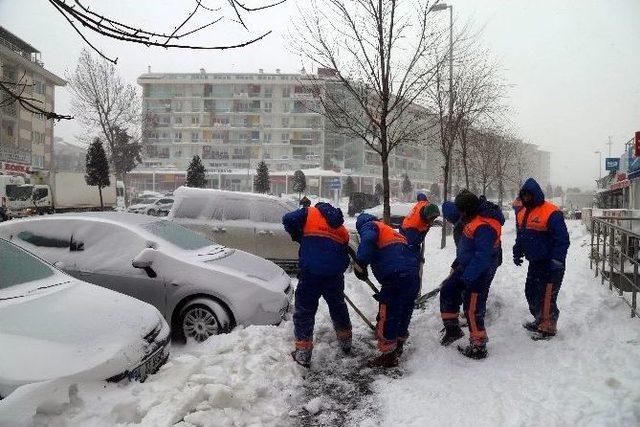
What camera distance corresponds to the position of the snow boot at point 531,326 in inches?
192

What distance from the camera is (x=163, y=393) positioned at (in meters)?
3.25

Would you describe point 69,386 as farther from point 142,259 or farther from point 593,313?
point 593,313

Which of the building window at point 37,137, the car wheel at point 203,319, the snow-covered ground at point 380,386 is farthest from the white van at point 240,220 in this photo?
the building window at point 37,137

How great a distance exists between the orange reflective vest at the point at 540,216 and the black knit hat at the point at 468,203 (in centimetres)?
81

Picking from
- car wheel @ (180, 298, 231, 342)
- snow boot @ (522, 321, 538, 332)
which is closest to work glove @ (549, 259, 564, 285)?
snow boot @ (522, 321, 538, 332)

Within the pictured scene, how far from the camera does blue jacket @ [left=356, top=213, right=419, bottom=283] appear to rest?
4355 millimetres

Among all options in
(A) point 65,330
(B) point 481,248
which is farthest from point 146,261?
(B) point 481,248

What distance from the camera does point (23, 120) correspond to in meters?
42.4

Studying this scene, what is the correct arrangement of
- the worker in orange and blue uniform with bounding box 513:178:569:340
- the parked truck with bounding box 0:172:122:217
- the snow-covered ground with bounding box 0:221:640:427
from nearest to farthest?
1. the snow-covered ground with bounding box 0:221:640:427
2. the worker in orange and blue uniform with bounding box 513:178:569:340
3. the parked truck with bounding box 0:172:122:217

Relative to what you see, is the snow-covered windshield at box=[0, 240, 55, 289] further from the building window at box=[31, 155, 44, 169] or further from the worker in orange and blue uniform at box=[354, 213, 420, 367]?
the building window at box=[31, 155, 44, 169]

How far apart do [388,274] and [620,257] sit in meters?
3.73

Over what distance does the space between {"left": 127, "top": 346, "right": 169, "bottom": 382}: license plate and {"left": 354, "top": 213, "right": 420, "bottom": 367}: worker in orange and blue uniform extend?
192cm

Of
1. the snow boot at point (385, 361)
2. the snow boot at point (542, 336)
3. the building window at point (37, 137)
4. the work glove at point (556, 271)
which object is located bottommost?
the snow boot at point (385, 361)

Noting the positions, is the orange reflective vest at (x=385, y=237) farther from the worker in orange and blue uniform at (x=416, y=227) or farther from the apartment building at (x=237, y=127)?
the apartment building at (x=237, y=127)
